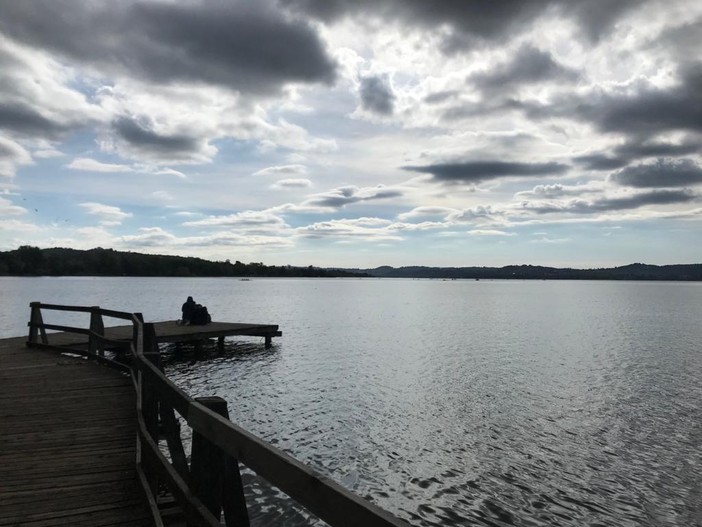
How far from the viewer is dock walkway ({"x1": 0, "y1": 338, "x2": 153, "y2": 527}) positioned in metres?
4.96

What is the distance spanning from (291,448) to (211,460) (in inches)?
373

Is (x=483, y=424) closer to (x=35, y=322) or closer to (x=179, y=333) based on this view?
(x=35, y=322)

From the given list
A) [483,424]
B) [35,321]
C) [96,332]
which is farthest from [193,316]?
[483,424]

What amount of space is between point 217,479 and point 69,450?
14.8 ft

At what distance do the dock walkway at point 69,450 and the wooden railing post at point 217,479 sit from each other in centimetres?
181

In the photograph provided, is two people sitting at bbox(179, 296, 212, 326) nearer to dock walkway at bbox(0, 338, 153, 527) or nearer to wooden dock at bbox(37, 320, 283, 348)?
wooden dock at bbox(37, 320, 283, 348)

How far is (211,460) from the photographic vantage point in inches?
134

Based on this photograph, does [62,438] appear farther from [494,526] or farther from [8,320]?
[8,320]

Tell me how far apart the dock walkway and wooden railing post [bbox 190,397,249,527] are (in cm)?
181

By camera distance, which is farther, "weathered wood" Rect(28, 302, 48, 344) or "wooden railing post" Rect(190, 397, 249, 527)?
"weathered wood" Rect(28, 302, 48, 344)

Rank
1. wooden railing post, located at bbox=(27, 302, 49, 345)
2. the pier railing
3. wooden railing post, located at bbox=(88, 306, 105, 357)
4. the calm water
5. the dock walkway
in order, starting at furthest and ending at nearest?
wooden railing post, located at bbox=(27, 302, 49, 345) → wooden railing post, located at bbox=(88, 306, 105, 357) → the calm water → the dock walkway → the pier railing

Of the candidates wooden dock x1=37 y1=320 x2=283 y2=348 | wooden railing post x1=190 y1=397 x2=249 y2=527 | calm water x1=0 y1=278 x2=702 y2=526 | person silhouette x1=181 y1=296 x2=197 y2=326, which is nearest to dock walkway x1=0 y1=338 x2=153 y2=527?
wooden railing post x1=190 y1=397 x2=249 y2=527

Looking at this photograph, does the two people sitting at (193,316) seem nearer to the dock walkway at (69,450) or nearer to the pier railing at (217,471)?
the dock walkway at (69,450)

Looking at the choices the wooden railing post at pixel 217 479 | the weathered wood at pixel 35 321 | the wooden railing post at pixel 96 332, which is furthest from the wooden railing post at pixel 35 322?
the wooden railing post at pixel 217 479
